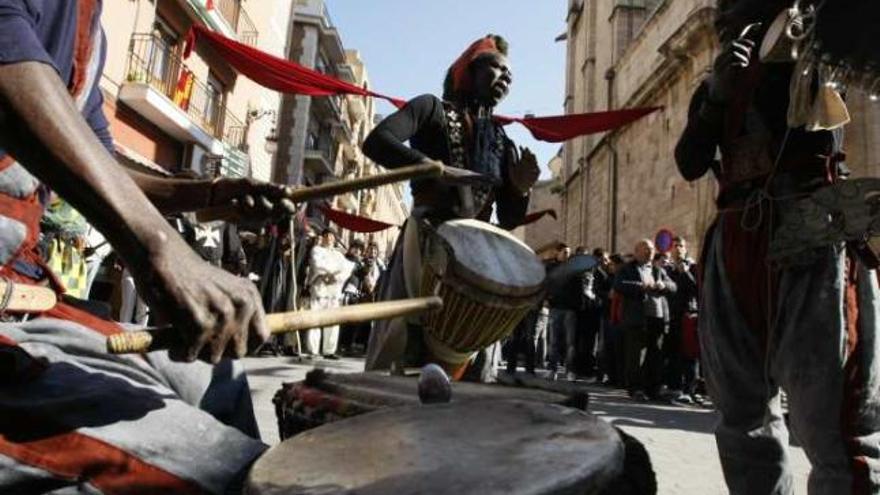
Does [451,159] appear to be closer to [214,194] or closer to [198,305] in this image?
[214,194]

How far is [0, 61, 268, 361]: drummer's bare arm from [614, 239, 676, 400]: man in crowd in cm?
682

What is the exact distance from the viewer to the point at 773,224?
1989mm

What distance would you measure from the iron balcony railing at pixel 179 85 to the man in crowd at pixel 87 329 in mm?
15417

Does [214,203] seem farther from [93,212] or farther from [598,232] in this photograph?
[598,232]

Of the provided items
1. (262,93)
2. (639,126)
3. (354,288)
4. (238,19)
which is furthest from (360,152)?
(354,288)

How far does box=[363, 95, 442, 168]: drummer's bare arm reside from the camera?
3.13 m

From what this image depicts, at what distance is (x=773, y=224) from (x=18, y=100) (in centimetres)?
185

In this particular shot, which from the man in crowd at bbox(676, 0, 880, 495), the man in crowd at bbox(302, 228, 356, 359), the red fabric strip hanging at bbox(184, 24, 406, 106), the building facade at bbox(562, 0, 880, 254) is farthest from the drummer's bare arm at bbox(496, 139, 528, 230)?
the building facade at bbox(562, 0, 880, 254)

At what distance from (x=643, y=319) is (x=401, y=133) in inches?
199

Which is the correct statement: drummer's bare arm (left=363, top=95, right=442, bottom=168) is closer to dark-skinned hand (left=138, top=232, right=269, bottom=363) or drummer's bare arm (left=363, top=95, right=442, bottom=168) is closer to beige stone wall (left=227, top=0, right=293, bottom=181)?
dark-skinned hand (left=138, top=232, right=269, bottom=363)

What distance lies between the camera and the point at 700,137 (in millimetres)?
2379

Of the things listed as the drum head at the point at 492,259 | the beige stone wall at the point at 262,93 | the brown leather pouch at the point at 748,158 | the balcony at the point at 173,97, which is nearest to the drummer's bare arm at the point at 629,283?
the drum head at the point at 492,259

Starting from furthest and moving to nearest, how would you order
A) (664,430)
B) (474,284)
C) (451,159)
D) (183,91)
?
(183,91) < (664,430) < (451,159) < (474,284)

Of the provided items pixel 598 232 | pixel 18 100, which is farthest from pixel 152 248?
pixel 598 232
